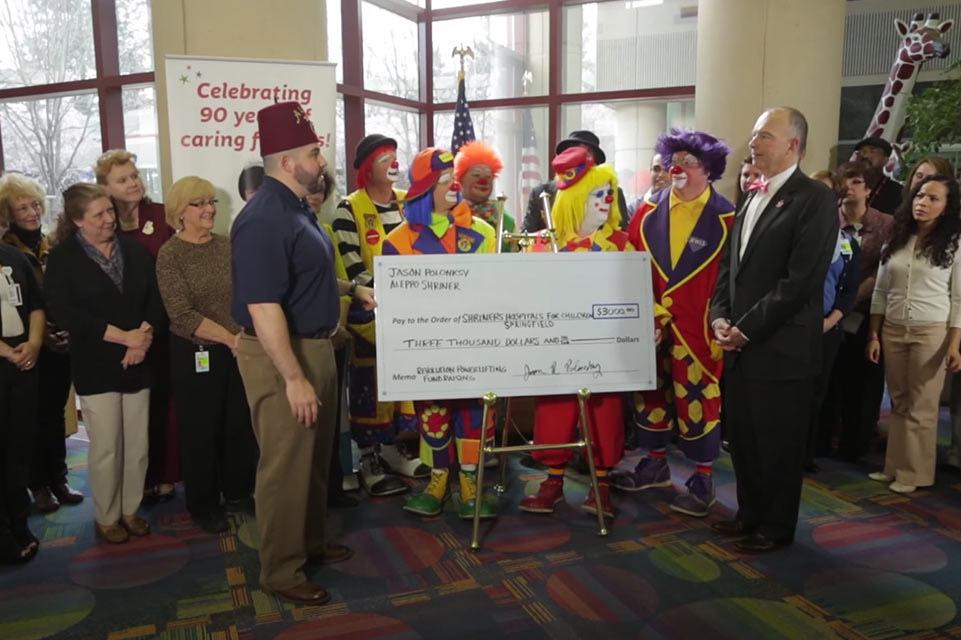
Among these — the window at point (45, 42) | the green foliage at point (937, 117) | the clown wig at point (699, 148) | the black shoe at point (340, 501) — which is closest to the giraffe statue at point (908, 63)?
the green foliage at point (937, 117)

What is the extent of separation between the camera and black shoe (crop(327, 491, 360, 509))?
3365 mm

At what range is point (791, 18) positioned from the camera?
189 inches

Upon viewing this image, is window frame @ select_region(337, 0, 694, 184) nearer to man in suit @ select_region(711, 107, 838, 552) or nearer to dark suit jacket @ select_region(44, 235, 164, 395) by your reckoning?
dark suit jacket @ select_region(44, 235, 164, 395)

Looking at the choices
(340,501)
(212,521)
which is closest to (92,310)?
(212,521)

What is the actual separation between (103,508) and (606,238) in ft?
7.79

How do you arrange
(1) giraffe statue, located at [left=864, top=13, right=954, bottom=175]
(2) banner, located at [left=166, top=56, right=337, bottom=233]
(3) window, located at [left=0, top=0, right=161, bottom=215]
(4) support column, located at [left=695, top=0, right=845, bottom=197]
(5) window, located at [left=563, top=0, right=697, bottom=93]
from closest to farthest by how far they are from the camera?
(2) banner, located at [left=166, top=56, right=337, bottom=233] < (4) support column, located at [left=695, top=0, right=845, bottom=197] < (1) giraffe statue, located at [left=864, top=13, right=954, bottom=175] < (3) window, located at [left=0, top=0, right=161, bottom=215] < (5) window, located at [left=563, top=0, right=697, bottom=93]

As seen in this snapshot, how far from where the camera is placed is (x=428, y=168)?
116 inches

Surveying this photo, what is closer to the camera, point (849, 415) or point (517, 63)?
point (849, 415)

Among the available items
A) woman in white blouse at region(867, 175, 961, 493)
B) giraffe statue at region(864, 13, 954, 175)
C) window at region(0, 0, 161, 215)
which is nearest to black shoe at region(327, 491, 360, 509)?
woman in white blouse at region(867, 175, 961, 493)

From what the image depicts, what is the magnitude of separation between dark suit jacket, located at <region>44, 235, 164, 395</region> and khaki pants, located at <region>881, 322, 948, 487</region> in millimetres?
3482

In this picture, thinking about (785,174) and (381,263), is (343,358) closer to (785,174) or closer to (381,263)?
(381,263)

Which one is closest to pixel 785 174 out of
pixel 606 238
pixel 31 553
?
pixel 606 238

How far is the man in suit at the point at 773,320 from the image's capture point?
2.61 m

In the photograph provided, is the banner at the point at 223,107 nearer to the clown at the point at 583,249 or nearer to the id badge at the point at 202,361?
the id badge at the point at 202,361
